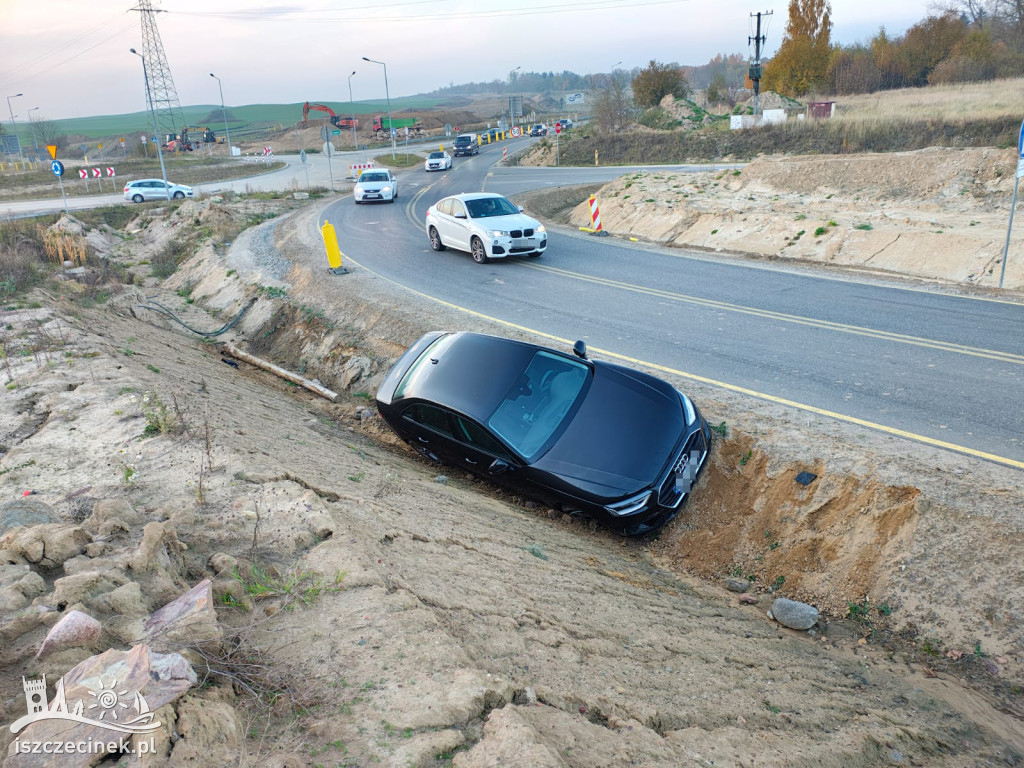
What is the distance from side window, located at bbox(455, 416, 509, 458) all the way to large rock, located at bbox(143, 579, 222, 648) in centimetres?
338

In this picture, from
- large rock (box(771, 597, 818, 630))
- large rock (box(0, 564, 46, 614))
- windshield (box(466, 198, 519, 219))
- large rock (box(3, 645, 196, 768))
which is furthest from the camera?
windshield (box(466, 198, 519, 219))

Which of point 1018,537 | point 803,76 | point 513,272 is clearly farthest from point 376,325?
point 803,76

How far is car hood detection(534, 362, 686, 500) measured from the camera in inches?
243

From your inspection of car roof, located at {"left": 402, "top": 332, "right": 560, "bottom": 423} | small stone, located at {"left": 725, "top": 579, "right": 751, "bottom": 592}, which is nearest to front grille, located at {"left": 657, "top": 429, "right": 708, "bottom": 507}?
small stone, located at {"left": 725, "top": 579, "right": 751, "bottom": 592}

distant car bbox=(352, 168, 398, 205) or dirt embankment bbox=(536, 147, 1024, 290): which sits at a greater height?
distant car bbox=(352, 168, 398, 205)

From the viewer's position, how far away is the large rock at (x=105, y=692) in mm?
2701

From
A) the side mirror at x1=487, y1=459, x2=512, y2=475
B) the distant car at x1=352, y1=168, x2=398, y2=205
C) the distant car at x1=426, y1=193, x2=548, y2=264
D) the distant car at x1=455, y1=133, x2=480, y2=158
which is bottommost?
the side mirror at x1=487, y1=459, x2=512, y2=475

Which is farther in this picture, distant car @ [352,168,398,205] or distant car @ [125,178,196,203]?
distant car @ [125,178,196,203]

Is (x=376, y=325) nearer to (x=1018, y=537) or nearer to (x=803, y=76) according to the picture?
(x=1018, y=537)

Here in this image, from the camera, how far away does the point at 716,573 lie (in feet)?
20.1

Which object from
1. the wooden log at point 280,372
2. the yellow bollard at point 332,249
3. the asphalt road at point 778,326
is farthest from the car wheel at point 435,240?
the wooden log at point 280,372

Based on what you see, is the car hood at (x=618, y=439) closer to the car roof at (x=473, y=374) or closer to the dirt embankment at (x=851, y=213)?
the car roof at (x=473, y=374)

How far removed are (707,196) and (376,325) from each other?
14.2 meters

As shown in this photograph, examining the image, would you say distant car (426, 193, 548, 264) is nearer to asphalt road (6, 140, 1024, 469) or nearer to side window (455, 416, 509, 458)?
asphalt road (6, 140, 1024, 469)
